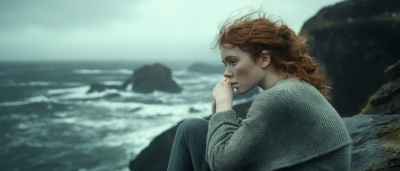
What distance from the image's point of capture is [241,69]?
5.93 feet

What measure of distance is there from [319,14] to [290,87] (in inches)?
1286

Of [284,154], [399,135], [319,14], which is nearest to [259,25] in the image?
[284,154]

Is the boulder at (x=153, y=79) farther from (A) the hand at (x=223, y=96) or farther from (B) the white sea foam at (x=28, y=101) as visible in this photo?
(A) the hand at (x=223, y=96)

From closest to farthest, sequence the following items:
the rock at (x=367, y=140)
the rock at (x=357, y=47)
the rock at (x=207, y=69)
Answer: the rock at (x=367, y=140), the rock at (x=357, y=47), the rock at (x=207, y=69)

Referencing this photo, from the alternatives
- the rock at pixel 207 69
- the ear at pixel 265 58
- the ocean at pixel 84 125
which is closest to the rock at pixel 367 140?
the ear at pixel 265 58

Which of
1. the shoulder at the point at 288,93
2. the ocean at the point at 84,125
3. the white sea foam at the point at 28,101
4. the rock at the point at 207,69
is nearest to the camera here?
the shoulder at the point at 288,93

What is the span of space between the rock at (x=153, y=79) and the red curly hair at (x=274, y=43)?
57.0 m

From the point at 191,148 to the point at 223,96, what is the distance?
0.59 meters

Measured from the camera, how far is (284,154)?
4.83ft

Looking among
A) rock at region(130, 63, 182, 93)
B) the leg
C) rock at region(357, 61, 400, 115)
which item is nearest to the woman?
the leg

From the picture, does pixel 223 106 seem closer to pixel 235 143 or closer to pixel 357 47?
pixel 235 143

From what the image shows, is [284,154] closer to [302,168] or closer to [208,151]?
[302,168]

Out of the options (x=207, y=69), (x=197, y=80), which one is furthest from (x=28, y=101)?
(x=207, y=69)

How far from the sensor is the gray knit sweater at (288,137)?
1.39 m
